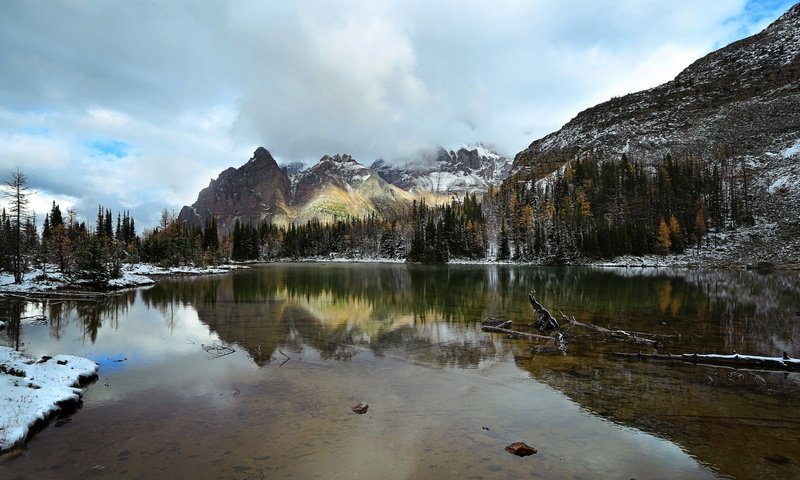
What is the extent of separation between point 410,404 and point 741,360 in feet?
48.9

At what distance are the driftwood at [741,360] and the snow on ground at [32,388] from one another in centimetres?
2419

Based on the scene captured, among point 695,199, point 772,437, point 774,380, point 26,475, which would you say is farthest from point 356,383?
point 695,199

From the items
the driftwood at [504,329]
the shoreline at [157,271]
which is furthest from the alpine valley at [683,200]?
the driftwood at [504,329]

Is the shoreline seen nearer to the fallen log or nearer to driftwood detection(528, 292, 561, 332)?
the fallen log

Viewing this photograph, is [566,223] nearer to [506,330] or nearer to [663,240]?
[663,240]

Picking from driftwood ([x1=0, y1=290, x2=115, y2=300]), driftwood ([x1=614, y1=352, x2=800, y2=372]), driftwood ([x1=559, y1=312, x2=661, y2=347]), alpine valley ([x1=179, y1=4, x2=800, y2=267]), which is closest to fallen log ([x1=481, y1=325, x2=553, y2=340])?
driftwood ([x1=559, y1=312, x2=661, y2=347])

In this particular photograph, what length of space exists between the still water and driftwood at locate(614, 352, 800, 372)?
1.64 feet

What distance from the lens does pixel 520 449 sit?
10633 millimetres

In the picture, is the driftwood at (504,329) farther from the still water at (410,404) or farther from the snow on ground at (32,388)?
the snow on ground at (32,388)

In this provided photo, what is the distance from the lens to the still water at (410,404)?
10.2 m

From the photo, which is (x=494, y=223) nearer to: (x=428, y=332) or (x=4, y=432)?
(x=428, y=332)

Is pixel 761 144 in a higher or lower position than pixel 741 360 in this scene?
higher

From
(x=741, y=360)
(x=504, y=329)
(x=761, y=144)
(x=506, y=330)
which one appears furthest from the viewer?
(x=761, y=144)

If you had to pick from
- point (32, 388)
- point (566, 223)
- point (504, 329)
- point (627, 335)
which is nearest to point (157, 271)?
point (32, 388)
